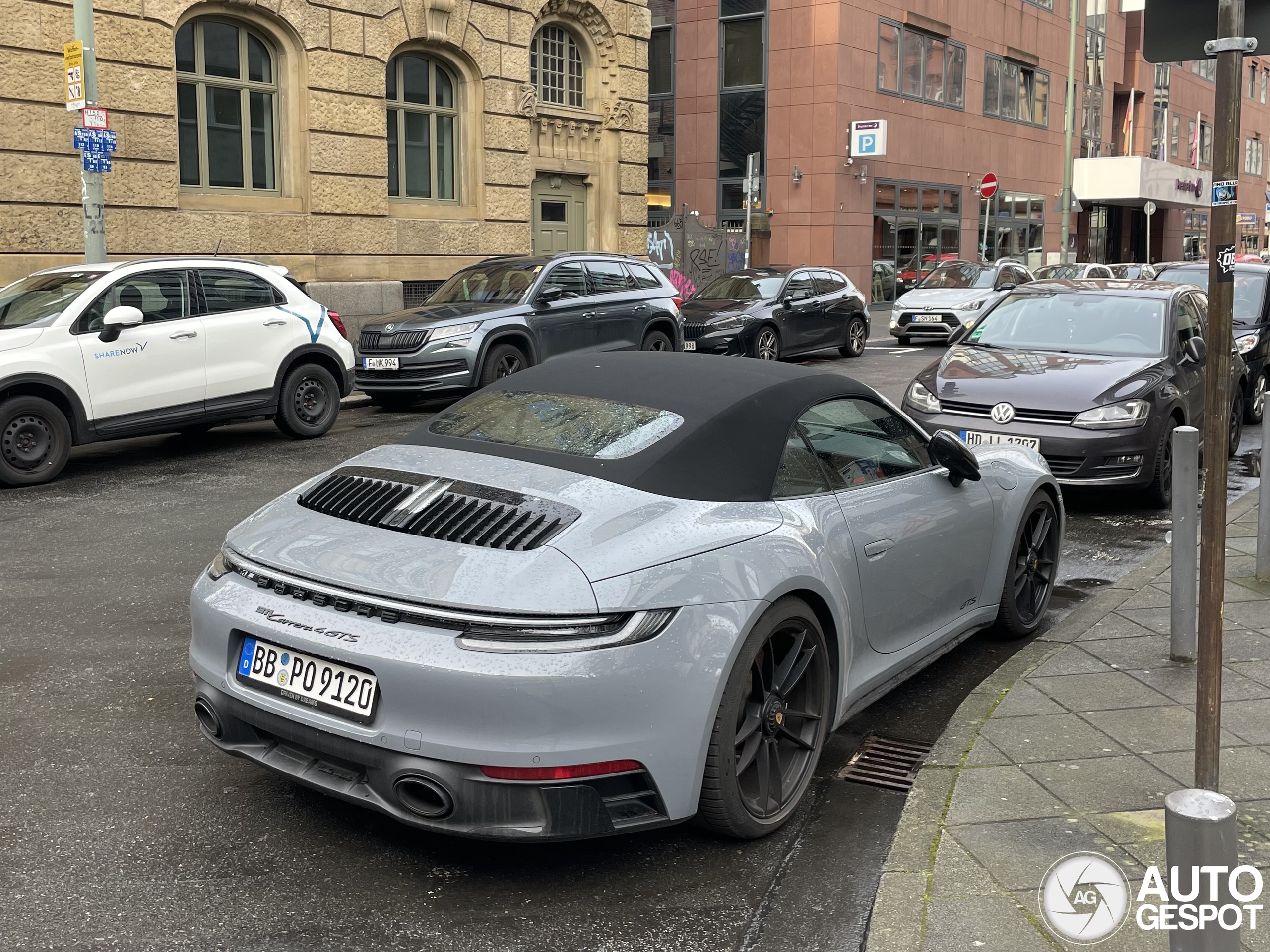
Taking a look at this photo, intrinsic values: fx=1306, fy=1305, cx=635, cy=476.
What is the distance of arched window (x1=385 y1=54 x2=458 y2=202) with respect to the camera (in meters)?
21.2

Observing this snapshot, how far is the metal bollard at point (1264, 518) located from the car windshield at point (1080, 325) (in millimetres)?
3098

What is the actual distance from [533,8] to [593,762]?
21.4m

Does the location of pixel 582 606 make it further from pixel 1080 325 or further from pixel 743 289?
pixel 743 289

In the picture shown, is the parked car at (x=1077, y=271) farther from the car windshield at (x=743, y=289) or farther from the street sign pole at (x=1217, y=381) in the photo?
the street sign pole at (x=1217, y=381)

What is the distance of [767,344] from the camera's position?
1984 cm

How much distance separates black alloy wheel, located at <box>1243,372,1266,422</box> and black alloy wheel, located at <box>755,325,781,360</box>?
7.27m

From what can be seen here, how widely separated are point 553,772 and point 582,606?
0.42 metres

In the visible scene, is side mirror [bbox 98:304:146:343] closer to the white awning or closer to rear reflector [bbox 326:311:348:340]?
rear reflector [bbox 326:311:348:340]

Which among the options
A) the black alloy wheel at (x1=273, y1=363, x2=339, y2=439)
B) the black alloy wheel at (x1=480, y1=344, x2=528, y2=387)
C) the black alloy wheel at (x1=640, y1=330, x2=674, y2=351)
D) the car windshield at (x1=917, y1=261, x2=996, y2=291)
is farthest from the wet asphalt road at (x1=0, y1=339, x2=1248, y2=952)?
the car windshield at (x1=917, y1=261, x2=996, y2=291)

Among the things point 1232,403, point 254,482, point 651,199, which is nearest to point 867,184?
point 651,199

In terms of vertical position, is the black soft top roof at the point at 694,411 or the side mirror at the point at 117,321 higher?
the side mirror at the point at 117,321

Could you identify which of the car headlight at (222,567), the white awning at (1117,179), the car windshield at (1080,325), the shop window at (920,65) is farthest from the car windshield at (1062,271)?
the white awning at (1117,179)

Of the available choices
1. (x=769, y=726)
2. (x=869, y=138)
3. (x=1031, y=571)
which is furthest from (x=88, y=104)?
(x=869, y=138)

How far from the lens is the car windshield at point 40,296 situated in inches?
404
